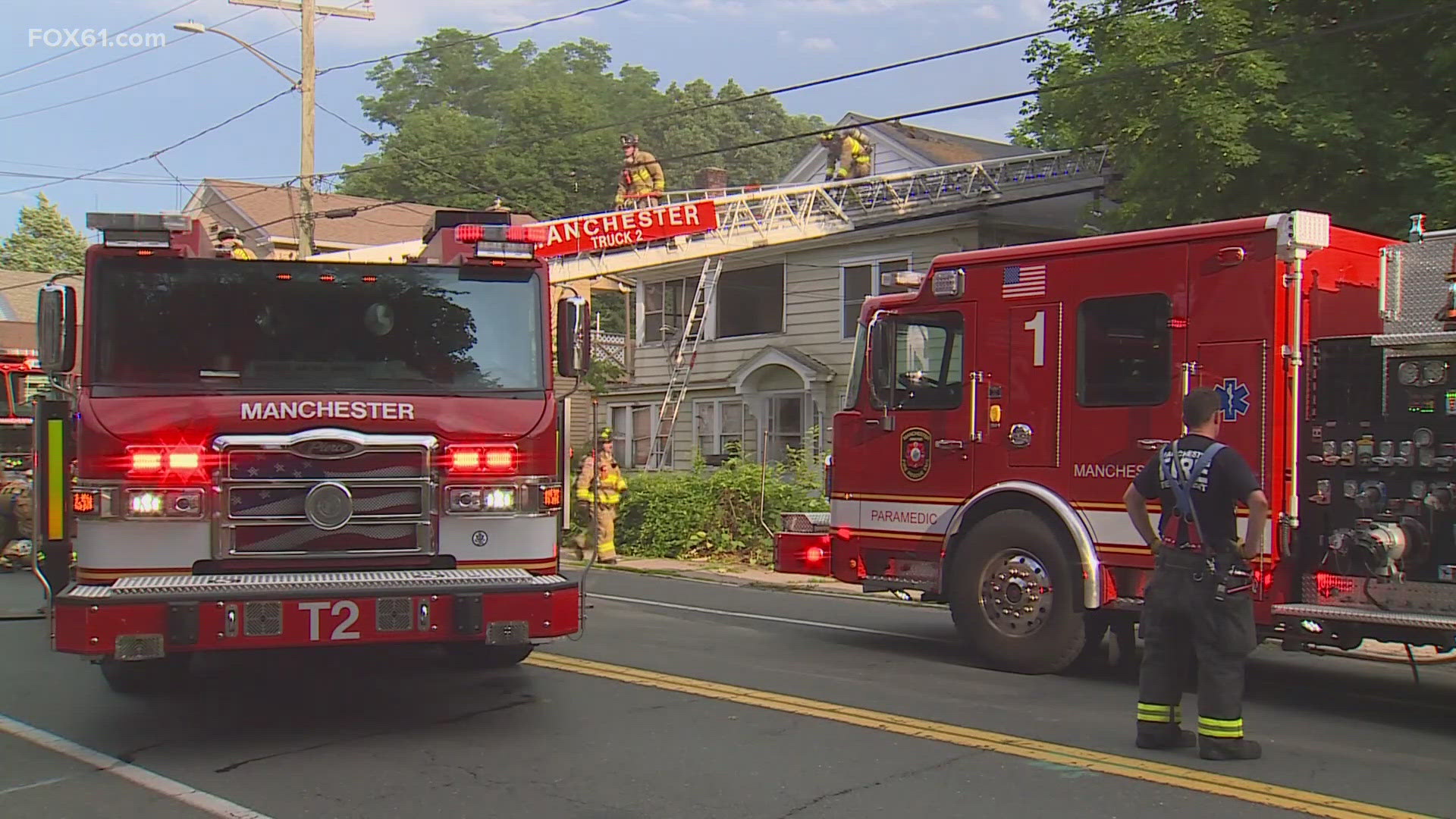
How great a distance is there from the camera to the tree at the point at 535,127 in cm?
4578

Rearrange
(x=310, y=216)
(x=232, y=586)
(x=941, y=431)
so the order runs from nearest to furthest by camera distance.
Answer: (x=232, y=586) < (x=941, y=431) < (x=310, y=216)

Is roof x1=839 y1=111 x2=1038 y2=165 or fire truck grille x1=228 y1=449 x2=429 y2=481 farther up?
roof x1=839 y1=111 x2=1038 y2=165

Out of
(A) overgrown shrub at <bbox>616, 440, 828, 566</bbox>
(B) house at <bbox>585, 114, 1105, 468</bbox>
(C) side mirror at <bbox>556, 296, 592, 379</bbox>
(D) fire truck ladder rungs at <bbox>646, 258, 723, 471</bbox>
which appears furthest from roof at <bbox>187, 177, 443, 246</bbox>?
(C) side mirror at <bbox>556, 296, 592, 379</bbox>

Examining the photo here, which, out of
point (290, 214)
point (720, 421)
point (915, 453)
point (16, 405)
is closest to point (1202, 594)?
point (915, 453)

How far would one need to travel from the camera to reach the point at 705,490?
705 inches

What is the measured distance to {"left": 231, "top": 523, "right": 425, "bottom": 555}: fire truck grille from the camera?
6.62 meters

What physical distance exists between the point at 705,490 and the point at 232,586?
11911 millimetres

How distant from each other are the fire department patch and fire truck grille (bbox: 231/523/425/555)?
3981 millimetres

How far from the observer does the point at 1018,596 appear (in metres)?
8.70

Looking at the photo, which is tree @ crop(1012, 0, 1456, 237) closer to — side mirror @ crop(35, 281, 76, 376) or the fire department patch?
the fire department patch

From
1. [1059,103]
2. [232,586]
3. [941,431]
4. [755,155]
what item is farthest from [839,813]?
[755,155]

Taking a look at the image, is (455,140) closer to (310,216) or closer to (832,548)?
(310,216)

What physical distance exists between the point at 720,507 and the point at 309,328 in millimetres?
10968

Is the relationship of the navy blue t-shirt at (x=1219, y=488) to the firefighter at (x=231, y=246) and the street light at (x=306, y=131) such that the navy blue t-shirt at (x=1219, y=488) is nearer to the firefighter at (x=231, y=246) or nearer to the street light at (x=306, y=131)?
the firefighter at (x=231, y=246)
